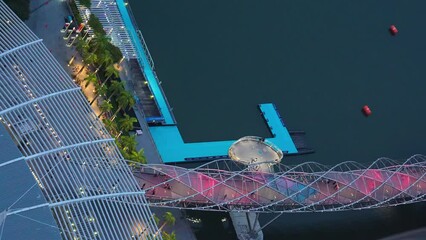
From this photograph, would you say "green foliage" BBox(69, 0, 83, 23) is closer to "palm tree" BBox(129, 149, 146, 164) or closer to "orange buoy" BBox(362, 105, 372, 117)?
"palm tree" BBox(129, 149, 146, 164)

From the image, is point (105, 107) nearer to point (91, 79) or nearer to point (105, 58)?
point (91, 79)

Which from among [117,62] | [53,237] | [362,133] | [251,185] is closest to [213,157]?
[251,185]

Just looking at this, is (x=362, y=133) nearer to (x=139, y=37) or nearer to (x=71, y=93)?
(x=139, y=37)

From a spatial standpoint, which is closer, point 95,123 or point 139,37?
point 95,123

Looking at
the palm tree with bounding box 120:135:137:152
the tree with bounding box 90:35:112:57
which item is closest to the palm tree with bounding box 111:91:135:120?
the palm tree with bounding box 120:135:137:152

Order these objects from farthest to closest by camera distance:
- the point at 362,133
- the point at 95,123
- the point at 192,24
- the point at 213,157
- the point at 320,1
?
the point at 320,1 < the point at 192,24 < the point at 362,133 < the point at 213,157 < the point at 95,123

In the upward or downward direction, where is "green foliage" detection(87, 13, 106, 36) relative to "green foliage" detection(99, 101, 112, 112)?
upward
